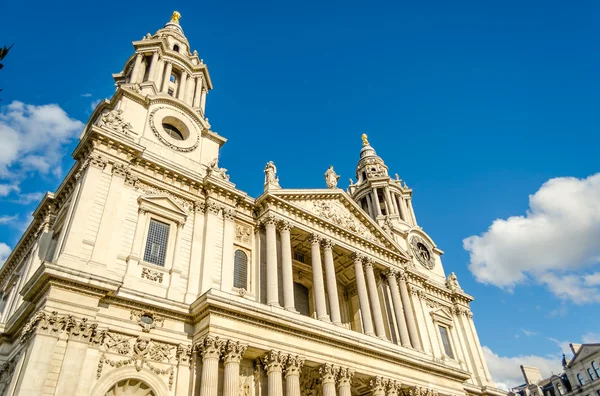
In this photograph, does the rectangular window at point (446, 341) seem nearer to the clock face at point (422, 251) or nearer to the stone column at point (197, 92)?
the clock face at point (422, 251)

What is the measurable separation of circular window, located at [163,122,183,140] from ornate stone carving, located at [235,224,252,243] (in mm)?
7095

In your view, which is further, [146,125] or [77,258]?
[146,125]

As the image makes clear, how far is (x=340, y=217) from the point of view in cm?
3055

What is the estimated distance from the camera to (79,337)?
53.4ft

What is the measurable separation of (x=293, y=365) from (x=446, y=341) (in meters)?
20.0

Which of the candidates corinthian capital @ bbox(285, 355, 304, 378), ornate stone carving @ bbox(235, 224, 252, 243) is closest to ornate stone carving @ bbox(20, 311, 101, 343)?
corinthian capital @ bbox(285, 355, 304, 378)

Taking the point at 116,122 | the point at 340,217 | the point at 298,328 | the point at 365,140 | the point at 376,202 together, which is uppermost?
the point at 365,140

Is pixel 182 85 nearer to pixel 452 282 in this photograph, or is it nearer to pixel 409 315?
pixel 409 315

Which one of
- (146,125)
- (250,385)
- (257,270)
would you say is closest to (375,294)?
(257,270)

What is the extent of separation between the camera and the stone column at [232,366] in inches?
690

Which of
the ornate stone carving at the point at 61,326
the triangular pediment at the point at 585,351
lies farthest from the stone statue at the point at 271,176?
the triangular pediment at the point at 585,351

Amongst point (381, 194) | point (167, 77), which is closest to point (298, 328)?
point (167, 77)

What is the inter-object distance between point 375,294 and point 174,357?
13987mm

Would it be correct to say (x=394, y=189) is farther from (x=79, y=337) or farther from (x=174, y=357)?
(x=79, y=337)
